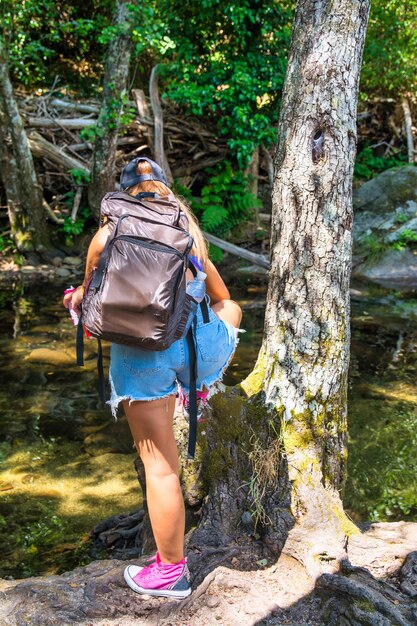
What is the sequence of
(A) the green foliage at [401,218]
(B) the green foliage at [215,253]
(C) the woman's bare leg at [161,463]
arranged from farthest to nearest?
Result: (A) the green foliage at [401,218]
(B) the green foliage at [215,253]
(C) the woman's bare leg at [161,463]

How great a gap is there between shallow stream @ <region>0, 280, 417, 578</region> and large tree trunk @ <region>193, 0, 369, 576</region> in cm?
127

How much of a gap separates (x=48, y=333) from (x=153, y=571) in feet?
18.7

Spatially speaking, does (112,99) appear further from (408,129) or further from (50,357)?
(408,129)

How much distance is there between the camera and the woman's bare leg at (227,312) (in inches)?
107

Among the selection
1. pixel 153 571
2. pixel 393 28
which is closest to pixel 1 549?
A: pixel 153 571

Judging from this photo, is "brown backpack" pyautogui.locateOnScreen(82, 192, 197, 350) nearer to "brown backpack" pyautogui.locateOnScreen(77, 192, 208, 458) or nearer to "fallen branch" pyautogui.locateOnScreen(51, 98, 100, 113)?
"brown backpack" pyautogui.locateOnScreen(77, 192, 208, 458)

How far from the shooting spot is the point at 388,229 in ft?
40.0

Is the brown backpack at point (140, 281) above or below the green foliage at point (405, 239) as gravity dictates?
below

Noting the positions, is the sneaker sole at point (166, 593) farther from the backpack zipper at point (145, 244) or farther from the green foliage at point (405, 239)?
the green foliage at point (405, 239)

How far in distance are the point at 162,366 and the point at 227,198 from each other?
1065 cm

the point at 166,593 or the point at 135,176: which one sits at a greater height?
the point at 135,176

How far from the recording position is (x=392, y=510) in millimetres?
4273

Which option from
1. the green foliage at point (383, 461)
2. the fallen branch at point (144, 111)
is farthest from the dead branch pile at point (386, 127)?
the green foliage at point (383, 461)

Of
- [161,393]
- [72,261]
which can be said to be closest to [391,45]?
[72,261]
